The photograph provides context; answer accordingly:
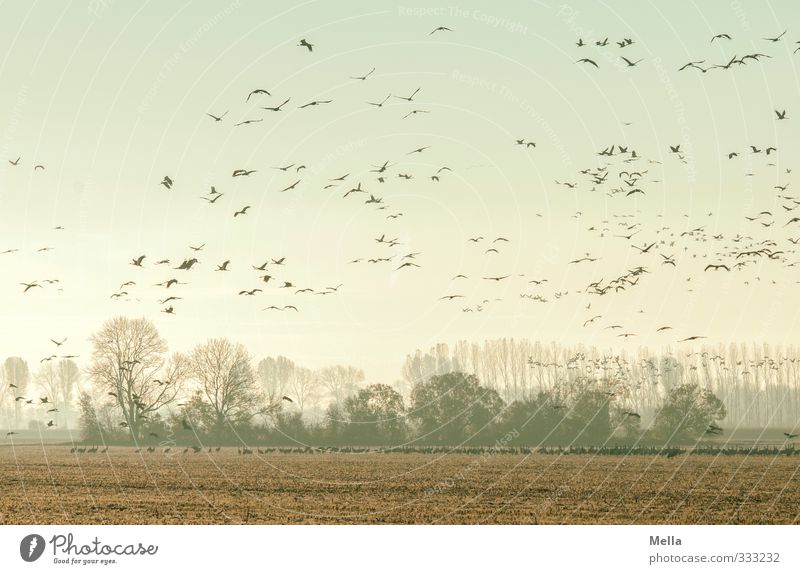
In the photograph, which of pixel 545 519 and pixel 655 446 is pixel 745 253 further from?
pixel 655 446
